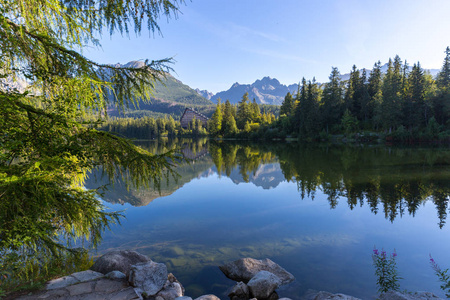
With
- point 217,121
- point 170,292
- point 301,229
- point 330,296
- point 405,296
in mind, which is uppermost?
point 217,121

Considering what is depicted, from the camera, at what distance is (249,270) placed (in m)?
6.76

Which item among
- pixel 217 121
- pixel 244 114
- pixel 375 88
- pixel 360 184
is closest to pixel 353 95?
pixel 375 88

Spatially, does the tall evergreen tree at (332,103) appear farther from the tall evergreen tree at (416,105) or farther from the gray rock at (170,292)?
the gray rock at (170,292)

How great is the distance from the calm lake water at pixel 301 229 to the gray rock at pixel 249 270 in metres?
0.26

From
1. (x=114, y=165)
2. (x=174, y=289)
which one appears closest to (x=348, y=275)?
(x=174, y=289)

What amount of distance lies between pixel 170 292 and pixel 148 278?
2.05 ft

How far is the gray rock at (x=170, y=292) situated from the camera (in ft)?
17.6

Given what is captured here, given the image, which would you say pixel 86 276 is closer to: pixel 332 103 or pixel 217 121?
pixel 332 103

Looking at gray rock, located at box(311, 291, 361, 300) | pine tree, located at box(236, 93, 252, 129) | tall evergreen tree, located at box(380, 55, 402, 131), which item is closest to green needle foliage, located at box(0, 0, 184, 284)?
gray rock, located at box(311, 291, 361, 300)

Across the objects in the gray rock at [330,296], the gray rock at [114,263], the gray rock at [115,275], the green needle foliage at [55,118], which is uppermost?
the green needle foliage at [55,118]

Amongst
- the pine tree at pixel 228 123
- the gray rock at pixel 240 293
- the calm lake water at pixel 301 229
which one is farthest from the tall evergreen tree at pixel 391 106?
the gray rock at pixel 240 293

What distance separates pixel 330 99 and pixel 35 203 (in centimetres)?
8180

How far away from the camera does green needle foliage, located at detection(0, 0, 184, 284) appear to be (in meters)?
3.61

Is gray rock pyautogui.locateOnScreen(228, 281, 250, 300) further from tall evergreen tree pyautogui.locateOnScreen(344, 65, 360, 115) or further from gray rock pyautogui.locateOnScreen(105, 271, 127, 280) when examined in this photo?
tall evergreen tree pyautogui.locateOnScreen(344, 65, 360, 115)
